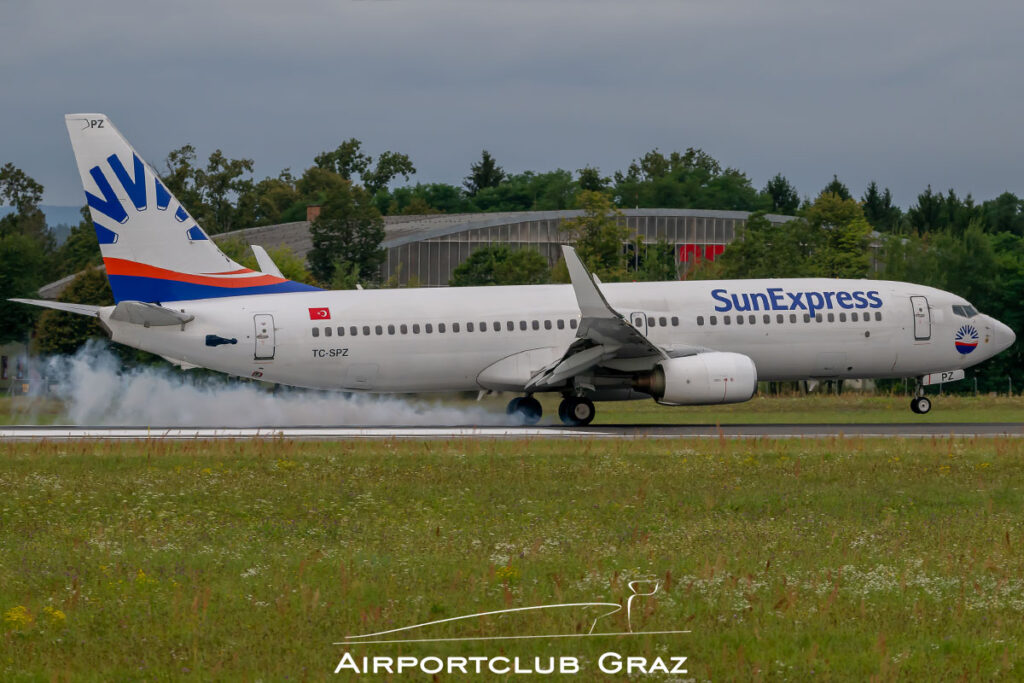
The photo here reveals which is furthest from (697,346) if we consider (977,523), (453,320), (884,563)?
(884,563)

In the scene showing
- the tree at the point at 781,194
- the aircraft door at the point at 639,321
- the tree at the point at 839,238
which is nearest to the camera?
the aircraft door at the point at 639,321

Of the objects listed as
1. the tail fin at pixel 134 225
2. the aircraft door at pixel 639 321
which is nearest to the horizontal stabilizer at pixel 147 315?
the tail fin at pixel 134 225

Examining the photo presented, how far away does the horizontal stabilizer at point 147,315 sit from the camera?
1251 inches

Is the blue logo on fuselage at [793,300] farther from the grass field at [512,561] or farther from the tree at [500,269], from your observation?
the tree at [500,269]

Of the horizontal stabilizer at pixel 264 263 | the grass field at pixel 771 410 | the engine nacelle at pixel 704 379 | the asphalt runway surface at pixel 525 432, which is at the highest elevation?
the horizontal stabilizer at pixel 264 263

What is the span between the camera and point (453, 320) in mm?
33938

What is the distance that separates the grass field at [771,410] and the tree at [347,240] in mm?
40293

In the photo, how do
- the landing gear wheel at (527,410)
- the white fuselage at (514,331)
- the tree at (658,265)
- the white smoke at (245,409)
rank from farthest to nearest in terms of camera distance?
the tree at (658,265) < the white smoke at (245,409) < the landing gear wheel at (527,410) < the white fuselage at (514,331)

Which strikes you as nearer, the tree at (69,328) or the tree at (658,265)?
the tree at (69,328)

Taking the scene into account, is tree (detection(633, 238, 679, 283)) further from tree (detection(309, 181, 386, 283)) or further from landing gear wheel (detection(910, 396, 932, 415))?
landing gear wheel (detection(910, 396, 932, 415))

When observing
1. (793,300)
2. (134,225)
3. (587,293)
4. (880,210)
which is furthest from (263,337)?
(880,210)

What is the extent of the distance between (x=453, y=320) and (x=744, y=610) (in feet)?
74.2

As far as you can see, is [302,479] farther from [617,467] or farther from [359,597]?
[359,597]

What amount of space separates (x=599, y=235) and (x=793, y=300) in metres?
45.0
